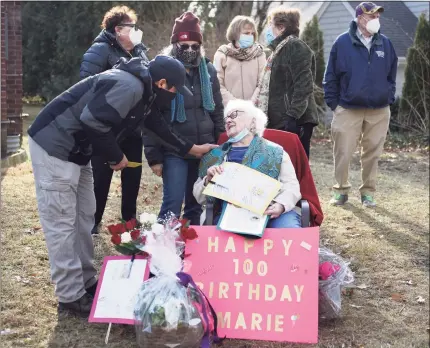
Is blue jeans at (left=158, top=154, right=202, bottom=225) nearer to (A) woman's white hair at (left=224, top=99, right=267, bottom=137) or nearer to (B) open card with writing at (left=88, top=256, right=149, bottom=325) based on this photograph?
(A) woman's white hair at (left=224, top=99, right=267, bottom=137)

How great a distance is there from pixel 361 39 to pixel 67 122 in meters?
4.08

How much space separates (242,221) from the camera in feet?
12.6

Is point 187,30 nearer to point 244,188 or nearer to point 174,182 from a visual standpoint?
point 174,182

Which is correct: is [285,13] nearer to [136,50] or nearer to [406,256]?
[136,50]

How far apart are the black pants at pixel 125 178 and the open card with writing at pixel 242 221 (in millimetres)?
1617

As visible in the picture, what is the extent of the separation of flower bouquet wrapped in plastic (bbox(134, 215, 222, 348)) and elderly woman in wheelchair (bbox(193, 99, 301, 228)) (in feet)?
2.16

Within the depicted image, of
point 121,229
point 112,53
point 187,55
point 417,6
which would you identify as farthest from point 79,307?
point 417,6

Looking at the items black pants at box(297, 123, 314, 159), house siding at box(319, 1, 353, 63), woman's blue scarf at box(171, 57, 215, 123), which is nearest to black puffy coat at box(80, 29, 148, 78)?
woman's blue scarf at box(171, 57, 215, 123)

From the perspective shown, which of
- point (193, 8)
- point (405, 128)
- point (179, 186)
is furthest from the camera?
point (193, 8)

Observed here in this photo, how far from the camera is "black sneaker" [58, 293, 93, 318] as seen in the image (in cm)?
387

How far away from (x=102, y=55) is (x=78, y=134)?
1.57 m

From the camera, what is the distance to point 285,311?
11.9 ft

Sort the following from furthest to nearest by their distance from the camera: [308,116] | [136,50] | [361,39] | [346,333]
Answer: [361,39]
[308,116]
[136,50]
[346,333]

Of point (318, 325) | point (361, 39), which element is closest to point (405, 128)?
point (361, 39)
